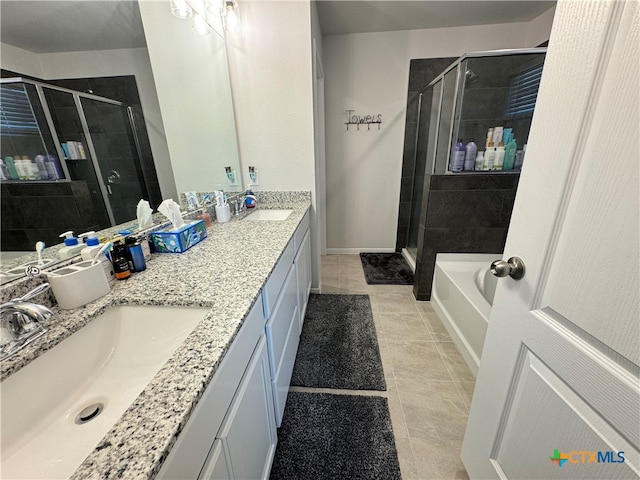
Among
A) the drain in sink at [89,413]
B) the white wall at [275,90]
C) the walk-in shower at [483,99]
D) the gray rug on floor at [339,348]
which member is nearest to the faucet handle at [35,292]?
the drain in sink at [89,413]

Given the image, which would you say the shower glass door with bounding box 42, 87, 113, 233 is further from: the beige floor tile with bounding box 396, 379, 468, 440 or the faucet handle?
the beige floor tile with bounding box 396, 379, 468, 440

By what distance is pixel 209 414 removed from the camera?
0.54 m

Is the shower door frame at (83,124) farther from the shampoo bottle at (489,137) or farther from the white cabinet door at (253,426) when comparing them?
the shampoo bottle at (489,137)

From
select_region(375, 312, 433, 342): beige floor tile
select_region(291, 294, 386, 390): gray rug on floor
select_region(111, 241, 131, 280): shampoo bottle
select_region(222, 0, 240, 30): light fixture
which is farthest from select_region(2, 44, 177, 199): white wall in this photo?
select_region(375, 312, 433, 342): beige floor tile

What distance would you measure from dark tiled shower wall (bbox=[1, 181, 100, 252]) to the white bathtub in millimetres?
1948

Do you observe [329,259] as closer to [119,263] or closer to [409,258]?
[409,258]

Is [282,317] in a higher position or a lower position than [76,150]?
lower

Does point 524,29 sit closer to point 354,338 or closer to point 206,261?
point 354,338

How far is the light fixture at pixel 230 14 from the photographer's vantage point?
5.59 feet

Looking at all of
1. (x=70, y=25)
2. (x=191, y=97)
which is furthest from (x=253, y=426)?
(x=191, y=97)

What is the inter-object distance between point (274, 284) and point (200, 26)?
68.1 inches

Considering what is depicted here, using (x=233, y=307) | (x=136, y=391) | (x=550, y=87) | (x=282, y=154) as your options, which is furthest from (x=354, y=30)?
(x=136, y=391)

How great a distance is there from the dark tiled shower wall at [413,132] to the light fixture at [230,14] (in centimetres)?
184

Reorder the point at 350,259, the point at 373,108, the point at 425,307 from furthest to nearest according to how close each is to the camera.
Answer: the point at 350,259 < the point at 373,108 < the point at 425,307
